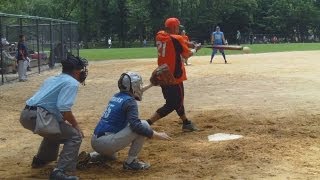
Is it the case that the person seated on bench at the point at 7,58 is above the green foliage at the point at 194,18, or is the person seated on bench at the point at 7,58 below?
below

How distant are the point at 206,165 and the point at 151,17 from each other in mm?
75399

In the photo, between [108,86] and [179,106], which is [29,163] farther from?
[108,86]

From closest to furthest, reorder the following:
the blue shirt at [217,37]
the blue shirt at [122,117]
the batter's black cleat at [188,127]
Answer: the blue shirt at [122,117] < the batter's black cleat at [188,127] < the blue shirt at [217,37]

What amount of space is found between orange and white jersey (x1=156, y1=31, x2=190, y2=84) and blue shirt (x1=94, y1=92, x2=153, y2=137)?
2.50 m

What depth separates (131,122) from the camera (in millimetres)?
6180

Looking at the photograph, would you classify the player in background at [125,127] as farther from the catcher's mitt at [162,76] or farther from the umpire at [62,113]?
the catcher's mitt at [162,76]

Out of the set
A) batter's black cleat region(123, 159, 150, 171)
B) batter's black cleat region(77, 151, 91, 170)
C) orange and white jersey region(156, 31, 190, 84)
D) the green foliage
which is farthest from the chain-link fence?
the green foliage

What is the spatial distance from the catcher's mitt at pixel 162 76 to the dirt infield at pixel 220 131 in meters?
0.91

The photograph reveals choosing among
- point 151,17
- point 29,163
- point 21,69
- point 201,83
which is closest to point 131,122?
point 29,163

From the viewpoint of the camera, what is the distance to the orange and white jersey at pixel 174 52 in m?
8.83

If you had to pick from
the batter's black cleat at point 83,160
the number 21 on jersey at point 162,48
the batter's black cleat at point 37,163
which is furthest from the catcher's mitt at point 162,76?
the batter's black cleat at point 37,163

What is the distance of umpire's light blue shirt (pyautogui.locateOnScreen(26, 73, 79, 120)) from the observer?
5809mm

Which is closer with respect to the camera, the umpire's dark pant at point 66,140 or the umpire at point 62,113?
the umpire at point 62,113

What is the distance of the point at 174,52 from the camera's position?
884 cm
